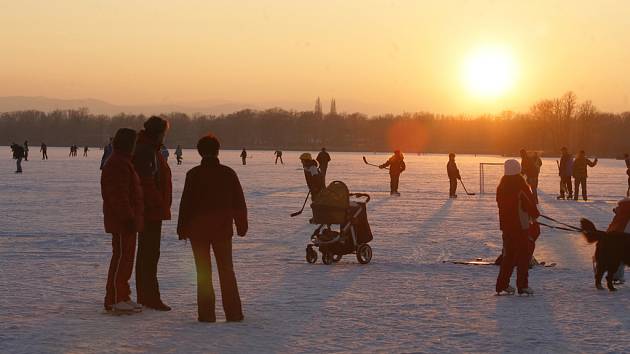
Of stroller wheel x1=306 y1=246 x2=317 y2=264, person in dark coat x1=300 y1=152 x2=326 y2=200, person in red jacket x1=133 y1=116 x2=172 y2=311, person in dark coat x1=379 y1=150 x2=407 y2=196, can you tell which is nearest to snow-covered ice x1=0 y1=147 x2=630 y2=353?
stroller wheel x1=306 y1=246 x2=317 y2=264

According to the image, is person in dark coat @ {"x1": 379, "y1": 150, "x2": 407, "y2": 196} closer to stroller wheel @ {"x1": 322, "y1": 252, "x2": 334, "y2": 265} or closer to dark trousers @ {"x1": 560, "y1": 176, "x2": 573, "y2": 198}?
dark trousers @ {"x1": 560, "y1": 176, "x2": 573, "y2": 198}

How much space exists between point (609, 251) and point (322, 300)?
10.3ft

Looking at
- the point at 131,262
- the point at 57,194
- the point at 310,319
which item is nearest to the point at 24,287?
the point at 131,262

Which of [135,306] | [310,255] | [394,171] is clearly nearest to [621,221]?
[310,255]

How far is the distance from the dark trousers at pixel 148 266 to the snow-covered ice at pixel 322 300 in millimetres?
269

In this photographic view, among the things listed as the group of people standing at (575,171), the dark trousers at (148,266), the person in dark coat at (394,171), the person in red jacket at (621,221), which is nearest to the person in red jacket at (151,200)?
the dark trousers at (148,266)

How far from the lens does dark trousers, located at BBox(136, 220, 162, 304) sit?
27.3 feet

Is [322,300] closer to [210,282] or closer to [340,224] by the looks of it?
[210,282]

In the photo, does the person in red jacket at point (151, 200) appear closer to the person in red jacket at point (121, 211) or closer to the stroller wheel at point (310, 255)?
the person in red jacket at point (121, 211)

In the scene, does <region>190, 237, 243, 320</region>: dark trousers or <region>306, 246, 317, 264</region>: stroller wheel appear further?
<region>306, 246, 317, 264</region>: stroller wheel

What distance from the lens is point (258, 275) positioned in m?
10.6

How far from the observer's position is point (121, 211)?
786 cm

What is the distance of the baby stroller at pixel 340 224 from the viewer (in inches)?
464

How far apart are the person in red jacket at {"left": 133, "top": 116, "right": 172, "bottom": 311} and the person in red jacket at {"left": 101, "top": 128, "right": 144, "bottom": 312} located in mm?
210
